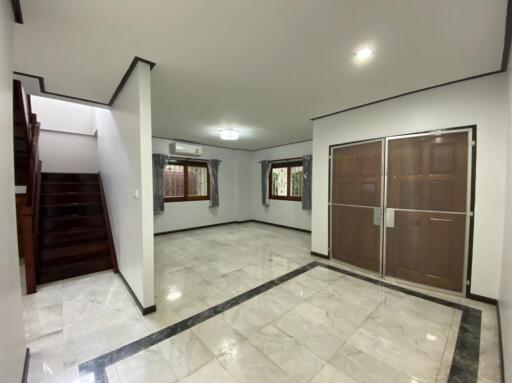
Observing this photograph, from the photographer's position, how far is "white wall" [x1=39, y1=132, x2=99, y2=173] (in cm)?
471

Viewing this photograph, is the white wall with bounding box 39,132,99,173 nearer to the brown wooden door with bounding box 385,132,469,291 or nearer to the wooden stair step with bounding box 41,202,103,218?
the wooden stair step with bounding box 41,202,103,218

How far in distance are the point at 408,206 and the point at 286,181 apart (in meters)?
3.68

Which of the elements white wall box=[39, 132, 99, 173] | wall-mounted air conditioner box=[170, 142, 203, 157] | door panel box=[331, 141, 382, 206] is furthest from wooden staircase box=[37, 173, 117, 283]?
door panel box=[331, 141, 382, 206]

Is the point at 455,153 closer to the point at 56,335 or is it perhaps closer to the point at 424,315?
the point at 424,315

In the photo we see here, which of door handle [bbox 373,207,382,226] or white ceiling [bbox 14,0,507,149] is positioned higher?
white ceiling [bbox 14,0,507,149]

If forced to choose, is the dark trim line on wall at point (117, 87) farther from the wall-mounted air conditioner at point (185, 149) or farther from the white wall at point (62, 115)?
the wall-mounted air conditioner at point (185, 149)

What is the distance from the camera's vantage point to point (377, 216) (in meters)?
2.99

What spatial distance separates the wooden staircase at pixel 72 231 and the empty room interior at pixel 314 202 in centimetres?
3

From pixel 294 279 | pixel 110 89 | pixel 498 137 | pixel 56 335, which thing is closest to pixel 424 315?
pixel 294 279

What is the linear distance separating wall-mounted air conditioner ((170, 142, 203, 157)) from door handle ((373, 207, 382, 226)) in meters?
4.29

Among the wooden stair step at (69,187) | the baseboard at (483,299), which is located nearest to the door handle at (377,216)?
the baseboard at (483,299)

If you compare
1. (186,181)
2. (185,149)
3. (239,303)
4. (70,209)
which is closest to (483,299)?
(239,303)

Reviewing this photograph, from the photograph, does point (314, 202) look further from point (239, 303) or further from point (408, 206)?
point (239, 303)

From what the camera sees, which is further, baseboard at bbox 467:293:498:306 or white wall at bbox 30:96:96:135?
white wall at bbox 30:96:96:135
